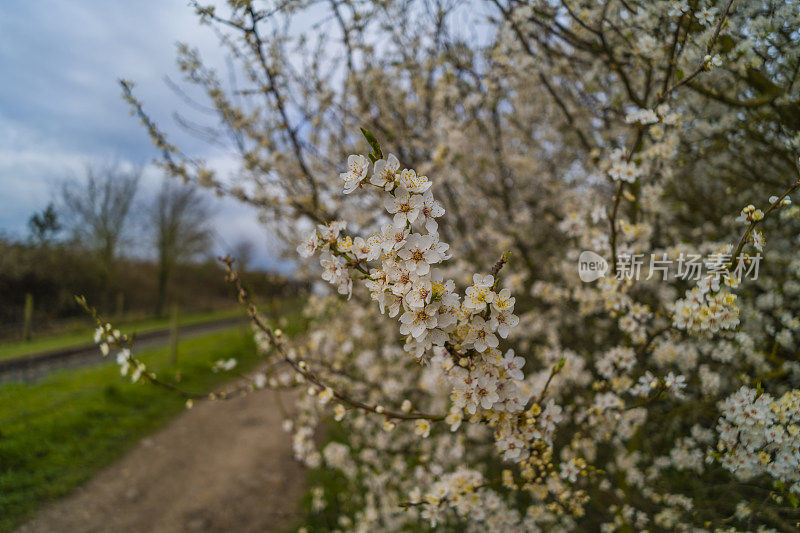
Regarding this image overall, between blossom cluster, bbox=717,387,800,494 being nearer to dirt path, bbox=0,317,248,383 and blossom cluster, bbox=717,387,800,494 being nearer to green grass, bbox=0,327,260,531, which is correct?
green grass, bbox=0,327,260,531

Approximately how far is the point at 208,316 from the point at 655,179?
17565mm

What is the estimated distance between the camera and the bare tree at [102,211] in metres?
3.93

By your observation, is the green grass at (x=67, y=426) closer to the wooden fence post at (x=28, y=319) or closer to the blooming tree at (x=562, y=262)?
the wooden fence post at (x=28, y=319)

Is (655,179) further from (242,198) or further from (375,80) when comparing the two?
(242,198)

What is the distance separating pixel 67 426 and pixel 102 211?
2.98 meters

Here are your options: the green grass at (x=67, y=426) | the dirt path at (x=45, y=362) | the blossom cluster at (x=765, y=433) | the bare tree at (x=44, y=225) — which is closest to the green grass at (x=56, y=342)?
the dirt path at (x=45, y=362)

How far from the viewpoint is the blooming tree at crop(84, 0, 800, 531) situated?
57.9 inches

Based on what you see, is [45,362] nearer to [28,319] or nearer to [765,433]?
[28,319]

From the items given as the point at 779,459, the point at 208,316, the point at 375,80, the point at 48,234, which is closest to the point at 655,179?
the point at 779,459

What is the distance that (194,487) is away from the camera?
5781 mm

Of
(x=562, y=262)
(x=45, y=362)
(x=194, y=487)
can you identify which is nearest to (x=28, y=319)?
(x=45, y=362)

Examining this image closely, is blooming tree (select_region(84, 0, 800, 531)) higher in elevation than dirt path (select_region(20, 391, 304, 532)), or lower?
higher

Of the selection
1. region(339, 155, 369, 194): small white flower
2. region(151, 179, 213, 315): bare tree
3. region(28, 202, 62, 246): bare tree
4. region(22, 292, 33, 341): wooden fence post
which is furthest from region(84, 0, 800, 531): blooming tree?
region(151, 179, 213, 315): bare tree

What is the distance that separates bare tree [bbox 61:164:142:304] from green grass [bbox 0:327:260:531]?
1563 mm
